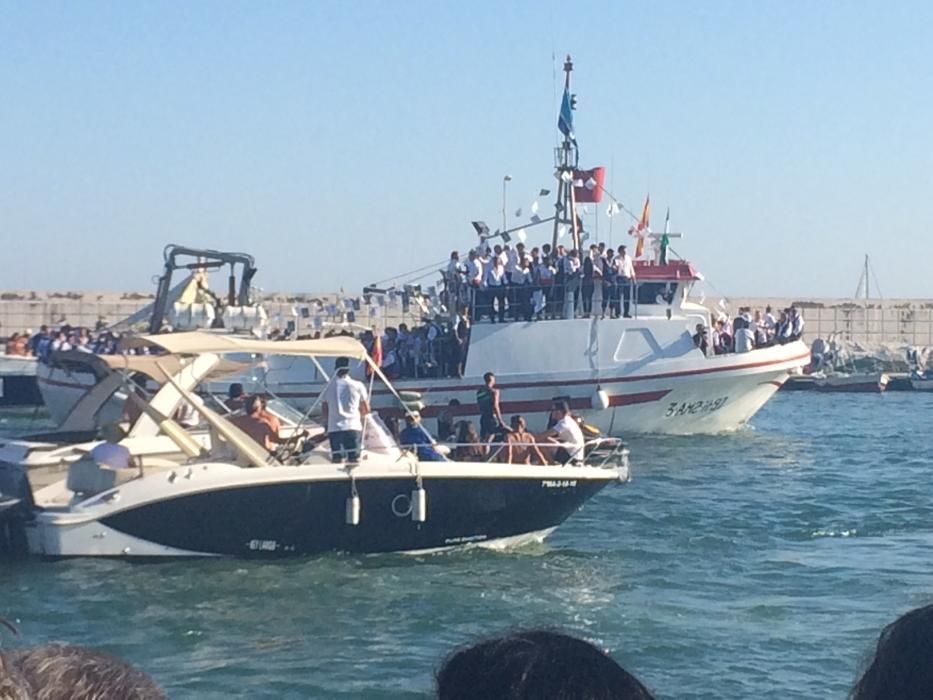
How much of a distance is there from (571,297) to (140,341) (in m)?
14.8

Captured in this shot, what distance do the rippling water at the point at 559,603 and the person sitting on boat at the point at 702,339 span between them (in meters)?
9.85

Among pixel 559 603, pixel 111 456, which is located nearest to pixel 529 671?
pixel 559 603

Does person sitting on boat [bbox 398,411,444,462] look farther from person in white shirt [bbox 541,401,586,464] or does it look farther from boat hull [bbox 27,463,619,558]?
person in white shirt [bbox 541,401,586,464]

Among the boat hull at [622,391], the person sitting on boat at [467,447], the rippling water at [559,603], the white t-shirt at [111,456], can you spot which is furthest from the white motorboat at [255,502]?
the boat hull at [622,391]

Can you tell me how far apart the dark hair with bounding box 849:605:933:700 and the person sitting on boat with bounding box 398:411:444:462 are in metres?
12.3

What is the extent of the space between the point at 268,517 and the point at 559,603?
2.92m

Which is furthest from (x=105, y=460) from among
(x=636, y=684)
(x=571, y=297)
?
(x=571, y=297)

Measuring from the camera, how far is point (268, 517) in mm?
14172

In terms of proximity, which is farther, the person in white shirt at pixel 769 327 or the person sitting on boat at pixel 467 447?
the person in white shirt at pixel 769 327

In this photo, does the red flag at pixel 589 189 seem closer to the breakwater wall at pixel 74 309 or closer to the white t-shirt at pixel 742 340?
the white t-shirt at pixel 742 340

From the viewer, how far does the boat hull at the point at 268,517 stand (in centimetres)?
1395

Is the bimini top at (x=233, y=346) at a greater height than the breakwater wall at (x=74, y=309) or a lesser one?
lesser

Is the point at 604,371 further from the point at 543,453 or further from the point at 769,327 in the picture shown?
the point at 543,453

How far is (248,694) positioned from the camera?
10242 millimetres
